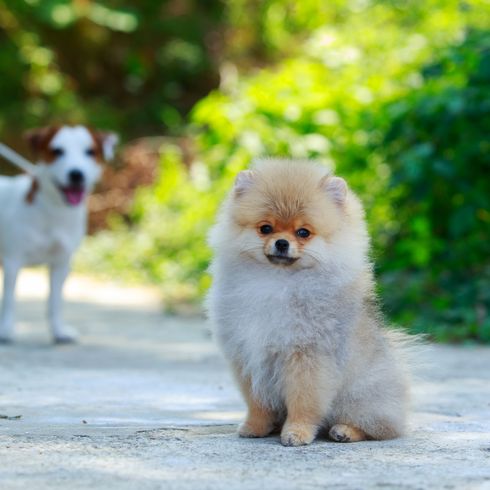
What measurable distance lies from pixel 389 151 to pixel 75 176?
280 cm

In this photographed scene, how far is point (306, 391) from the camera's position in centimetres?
351

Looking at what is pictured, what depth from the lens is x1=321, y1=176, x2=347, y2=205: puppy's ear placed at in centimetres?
368

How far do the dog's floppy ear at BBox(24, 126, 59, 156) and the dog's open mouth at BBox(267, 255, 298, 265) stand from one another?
4.09 m

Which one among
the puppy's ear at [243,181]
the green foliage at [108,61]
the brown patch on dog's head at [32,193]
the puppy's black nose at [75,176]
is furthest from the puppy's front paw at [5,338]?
the green foliage at [108,61]

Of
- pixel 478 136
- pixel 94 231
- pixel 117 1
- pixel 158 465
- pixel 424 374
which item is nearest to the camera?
pixel 158 465

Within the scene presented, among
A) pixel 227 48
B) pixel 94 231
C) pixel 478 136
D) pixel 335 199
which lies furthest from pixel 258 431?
pixel 227 48

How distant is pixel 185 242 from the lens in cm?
1139

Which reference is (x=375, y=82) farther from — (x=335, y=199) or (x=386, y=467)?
(x=386, y=467)

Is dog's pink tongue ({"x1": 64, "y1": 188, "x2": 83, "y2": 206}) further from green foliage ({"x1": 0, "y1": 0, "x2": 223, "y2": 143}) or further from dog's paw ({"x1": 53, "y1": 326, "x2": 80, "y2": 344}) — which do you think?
green foliage ({"x1": 0, "y1": 0, "x2": 223, "y2": 143})

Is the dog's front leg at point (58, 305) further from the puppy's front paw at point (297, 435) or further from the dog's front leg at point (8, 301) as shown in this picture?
the puppy's front paw at point (297, 435)

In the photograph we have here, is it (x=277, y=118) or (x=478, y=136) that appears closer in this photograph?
(x=478, y=136)

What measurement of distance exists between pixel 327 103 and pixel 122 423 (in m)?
5.94

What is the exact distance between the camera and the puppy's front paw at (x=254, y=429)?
3.71 metres

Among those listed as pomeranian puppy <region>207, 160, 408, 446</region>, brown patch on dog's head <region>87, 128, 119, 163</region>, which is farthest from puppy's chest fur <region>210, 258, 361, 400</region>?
brown patch on dog's head <region>87, 128, 119, 163</region>
